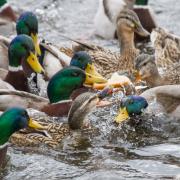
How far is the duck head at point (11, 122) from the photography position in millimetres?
7691

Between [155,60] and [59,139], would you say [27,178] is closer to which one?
[59,139]

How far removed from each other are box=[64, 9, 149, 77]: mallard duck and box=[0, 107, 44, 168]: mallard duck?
2709 mm

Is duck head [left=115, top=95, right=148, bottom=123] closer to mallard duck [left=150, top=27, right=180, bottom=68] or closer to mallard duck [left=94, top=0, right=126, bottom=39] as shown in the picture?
mallard duck [left=150, top=27, right=180, bottom=68]

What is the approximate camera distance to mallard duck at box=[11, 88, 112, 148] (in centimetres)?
819

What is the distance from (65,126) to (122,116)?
0.58 metres

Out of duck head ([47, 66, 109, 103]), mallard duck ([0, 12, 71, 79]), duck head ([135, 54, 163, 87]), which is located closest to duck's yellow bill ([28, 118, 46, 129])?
duck head ([47, 66, 109, 103])

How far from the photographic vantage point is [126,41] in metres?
11.0

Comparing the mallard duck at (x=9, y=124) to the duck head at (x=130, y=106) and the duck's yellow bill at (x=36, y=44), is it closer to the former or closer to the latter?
the duck head at (x=130, y=106)

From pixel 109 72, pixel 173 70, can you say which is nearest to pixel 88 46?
pixel 109 72

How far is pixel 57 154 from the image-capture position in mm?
A: 8055

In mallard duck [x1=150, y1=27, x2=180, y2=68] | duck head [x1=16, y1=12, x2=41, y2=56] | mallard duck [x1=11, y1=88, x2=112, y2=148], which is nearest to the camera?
mallard duck [x1=11, y1=88, x2=112, y2=148]

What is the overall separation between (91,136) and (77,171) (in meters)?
0.90

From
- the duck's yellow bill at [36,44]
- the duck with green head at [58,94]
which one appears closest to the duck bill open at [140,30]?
the duck's yellow bill at [36,44]

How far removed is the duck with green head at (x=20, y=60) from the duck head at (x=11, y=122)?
1.72 meters
